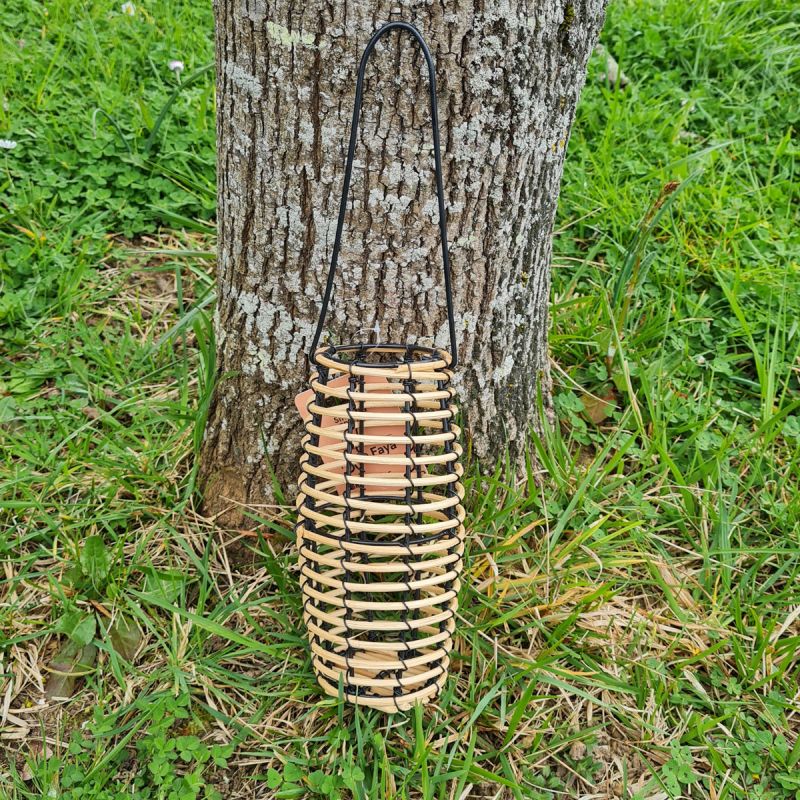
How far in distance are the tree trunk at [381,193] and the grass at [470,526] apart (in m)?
0.20

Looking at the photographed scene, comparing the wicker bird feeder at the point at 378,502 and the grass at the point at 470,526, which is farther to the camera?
the grass at the point at 470,526

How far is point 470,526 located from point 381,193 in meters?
0.75

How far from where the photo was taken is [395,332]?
5.26 feet

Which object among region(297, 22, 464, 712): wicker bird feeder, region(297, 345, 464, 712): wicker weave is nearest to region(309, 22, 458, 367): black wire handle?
region(297, 22, 464, 712): wicker bird feeder

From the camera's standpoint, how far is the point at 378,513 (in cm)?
146

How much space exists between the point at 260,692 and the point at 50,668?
46 cm

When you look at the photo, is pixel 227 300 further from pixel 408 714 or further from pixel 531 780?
pixel 531 780

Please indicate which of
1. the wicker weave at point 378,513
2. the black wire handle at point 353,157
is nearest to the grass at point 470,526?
the wicker weave at point 378,513

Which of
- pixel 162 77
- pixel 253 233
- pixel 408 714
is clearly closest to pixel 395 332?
pixel 253 233

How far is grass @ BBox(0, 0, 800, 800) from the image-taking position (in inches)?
60.1

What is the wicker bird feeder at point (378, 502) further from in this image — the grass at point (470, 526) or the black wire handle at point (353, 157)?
the grass at point (470, 526)

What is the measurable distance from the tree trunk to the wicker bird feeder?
0.08 m

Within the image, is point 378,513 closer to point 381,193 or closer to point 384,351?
point 384,351

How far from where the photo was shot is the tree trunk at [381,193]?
1.38 m
